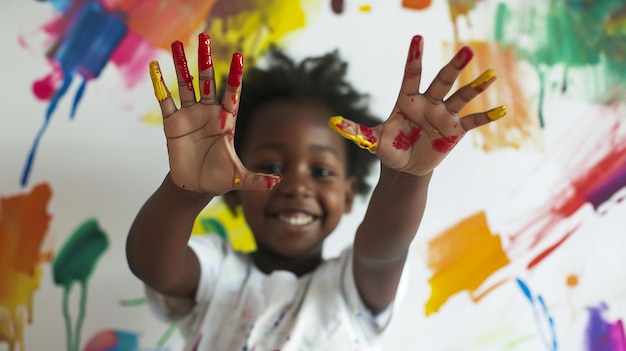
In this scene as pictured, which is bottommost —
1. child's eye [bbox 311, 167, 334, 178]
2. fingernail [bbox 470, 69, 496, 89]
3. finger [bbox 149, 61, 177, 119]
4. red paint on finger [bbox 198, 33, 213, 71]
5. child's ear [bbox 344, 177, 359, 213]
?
child's ear [bbox 344, 177, 359, 213]

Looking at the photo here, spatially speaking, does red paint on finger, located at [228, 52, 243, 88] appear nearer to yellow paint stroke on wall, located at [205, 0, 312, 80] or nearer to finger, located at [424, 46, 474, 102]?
finger, located at [424, 46, 474, 102]

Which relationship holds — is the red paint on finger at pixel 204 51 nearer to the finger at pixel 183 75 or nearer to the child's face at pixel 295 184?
the finger at pixel 183 75

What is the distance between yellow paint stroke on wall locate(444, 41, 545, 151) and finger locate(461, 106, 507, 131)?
1.27 feet

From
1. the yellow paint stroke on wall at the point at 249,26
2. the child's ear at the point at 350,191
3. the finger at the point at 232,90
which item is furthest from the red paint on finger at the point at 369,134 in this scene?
the yellow paint stroke on wall at the point at 249,26

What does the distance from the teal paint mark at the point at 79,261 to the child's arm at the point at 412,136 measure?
0.46 meters

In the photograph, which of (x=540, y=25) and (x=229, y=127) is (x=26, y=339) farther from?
(x=540, y=25)

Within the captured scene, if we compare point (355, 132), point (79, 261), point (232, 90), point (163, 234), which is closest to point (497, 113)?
point (355, 132)

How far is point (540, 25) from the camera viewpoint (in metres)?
0.91

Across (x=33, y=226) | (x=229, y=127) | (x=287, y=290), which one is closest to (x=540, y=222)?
(x=287, y=290)

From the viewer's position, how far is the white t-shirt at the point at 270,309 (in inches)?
26.6

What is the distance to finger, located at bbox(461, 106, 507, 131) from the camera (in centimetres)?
50

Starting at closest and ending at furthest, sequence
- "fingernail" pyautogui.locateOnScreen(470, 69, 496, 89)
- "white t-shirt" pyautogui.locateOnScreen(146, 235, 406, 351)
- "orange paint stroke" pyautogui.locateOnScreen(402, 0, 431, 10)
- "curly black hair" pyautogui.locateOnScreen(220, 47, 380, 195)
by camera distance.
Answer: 1. "fingernail" pyautogui.locateOnScreen(470, 69, 496, 89)
2. "white t-shirt" pyautogui.locateOnScreen(146, 235, 406, 351)
3. "curly black hair" pyautogui.locateOnScreen(220, 47, 380, 195)
4. "orange paint stroke" pyautogui.locateOnScreen(402, 0, 431, 10)

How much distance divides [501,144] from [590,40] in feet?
0.66

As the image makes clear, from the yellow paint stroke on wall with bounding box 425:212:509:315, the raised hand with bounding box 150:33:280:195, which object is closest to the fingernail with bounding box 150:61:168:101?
the raised hand with bounding box 150:33:280:195
